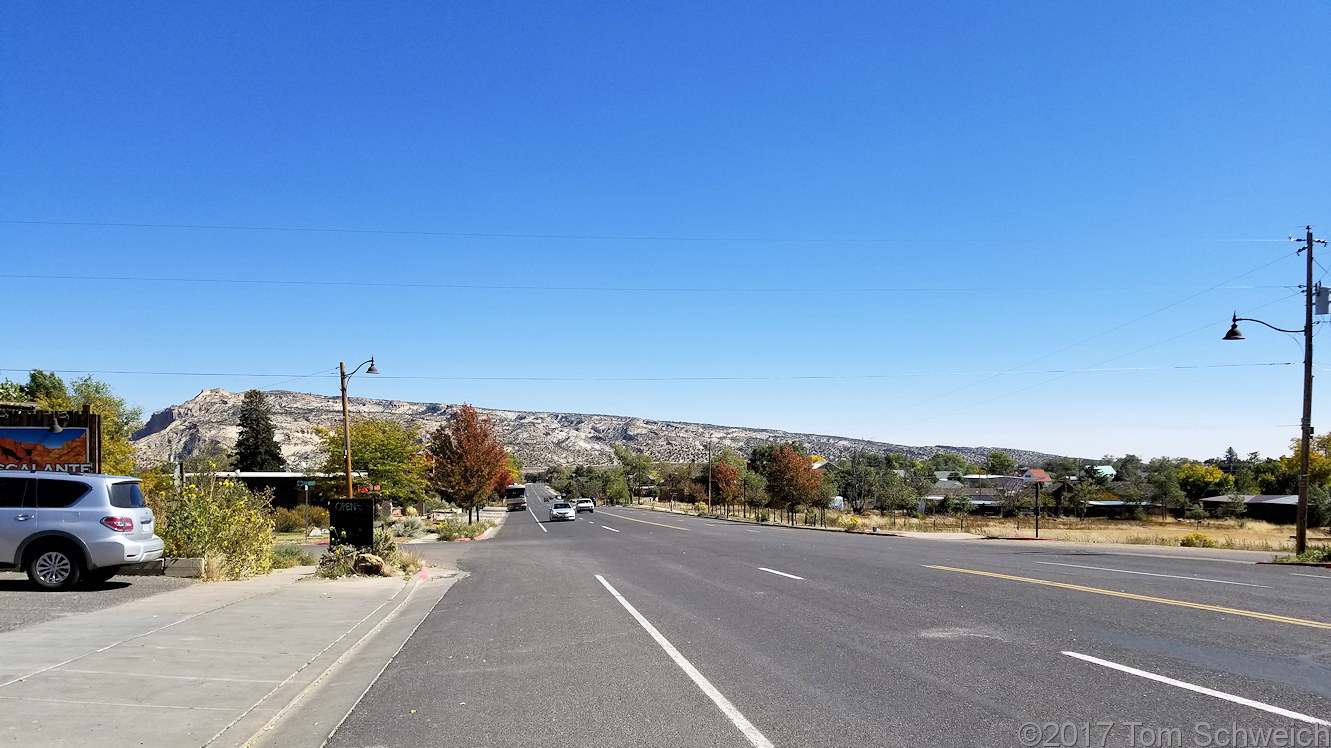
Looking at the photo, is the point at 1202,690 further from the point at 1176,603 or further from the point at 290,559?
the point at 290,559

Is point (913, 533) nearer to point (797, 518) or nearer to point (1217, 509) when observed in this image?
point (797, 518)

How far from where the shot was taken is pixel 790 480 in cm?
6334

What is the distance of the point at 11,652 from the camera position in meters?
8.23

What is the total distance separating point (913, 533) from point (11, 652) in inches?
1730

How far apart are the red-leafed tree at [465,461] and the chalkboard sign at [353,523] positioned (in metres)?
32.7

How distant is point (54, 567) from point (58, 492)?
1.17m

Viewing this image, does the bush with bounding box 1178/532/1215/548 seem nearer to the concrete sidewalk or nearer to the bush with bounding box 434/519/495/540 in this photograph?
the bush with bounding box 434/519/495/540

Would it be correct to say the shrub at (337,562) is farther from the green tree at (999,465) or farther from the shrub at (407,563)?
the green tree at (999,465)

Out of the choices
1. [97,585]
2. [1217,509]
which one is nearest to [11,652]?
[97,585]

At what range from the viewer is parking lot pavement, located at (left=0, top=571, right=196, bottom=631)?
10.5m

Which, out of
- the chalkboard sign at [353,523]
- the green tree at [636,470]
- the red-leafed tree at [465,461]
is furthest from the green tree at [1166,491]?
the chalkboard sign at [353,523]

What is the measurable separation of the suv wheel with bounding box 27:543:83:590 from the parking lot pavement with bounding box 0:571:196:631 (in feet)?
0.60

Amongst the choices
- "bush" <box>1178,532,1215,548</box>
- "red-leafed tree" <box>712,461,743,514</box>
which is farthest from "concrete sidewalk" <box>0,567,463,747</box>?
"red-leafed tree" <box>712,461,743,514</box>

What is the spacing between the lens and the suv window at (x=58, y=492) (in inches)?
513
